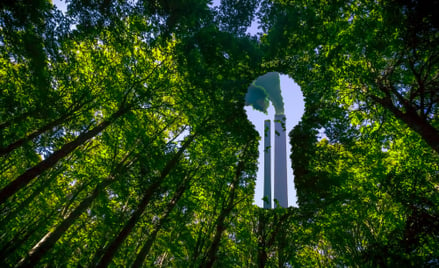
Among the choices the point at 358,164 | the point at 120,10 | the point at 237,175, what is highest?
the point at 358,164

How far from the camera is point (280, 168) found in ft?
66.0

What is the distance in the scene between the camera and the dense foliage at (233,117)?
4988 mm

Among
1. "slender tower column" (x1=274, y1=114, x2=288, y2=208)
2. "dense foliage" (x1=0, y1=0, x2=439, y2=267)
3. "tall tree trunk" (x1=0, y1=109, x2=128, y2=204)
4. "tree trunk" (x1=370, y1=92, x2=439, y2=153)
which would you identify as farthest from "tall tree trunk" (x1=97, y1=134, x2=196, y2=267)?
"slender tower column" (x1=274, y1=114, x2=288, y2=208)

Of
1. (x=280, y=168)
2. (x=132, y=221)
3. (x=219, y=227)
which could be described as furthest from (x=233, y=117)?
(x=280, y=168)

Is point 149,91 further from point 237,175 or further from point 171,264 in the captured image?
point 171,264

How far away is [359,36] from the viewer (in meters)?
6.02

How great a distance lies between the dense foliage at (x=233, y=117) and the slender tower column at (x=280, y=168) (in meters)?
5.55

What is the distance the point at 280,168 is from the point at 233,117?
538 inches

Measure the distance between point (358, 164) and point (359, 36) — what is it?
635cm

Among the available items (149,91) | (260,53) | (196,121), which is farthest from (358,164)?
(149,91)

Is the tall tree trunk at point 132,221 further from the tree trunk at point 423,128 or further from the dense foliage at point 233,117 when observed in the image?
the tree trunk at point 423,128

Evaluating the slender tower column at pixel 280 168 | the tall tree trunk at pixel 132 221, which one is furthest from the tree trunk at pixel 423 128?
the slender tower column at pixel 280 168

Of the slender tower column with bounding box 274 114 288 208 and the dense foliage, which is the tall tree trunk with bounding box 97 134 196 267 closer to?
the dense foliage

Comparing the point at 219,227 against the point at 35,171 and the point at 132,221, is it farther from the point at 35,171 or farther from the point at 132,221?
the point at 35,171
